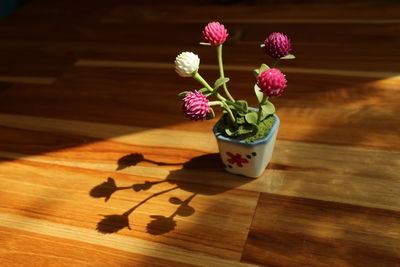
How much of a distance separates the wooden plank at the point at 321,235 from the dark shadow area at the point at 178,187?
0.36ft

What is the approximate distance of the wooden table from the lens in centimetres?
73

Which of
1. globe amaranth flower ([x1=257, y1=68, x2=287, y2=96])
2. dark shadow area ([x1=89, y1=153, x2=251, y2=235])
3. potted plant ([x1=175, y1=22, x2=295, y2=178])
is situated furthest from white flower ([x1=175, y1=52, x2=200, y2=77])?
dark shadow area ([x1=89, y1=153, x2=251, y2=235])

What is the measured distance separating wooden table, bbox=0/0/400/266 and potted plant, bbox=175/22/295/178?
6 centimetres

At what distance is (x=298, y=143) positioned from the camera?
89cm

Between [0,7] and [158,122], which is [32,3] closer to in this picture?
[0,7]

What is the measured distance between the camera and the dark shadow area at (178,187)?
0.77m

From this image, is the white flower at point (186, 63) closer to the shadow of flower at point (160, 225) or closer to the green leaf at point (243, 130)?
the green leaf at point (243, 130)

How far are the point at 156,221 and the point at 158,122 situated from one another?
305 millimetres

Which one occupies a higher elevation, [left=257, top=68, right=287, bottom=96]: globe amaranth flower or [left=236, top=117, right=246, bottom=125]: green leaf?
[left=257, top=68, right=287, bottom=96]: globe amaranth flower

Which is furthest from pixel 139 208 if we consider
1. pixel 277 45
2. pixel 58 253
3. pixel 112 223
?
pixel 277 45

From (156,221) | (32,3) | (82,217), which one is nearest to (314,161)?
(156,221)

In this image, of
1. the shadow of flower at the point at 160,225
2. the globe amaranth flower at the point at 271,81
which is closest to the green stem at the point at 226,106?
the globe amaranth flower at the point at 271,81

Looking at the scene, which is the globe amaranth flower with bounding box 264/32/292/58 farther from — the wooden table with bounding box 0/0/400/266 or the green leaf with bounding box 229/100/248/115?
the wooden table with bounding box 0/0/400/266

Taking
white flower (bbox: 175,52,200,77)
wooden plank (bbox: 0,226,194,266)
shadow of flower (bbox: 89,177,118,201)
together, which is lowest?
wooden plank (bbox: 0,226,194,266)
